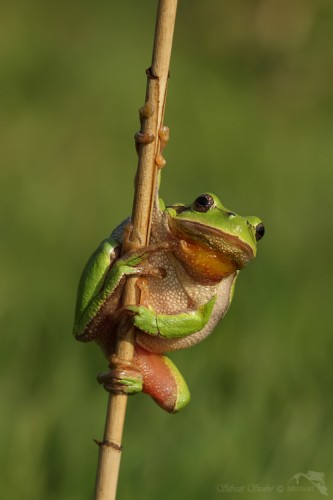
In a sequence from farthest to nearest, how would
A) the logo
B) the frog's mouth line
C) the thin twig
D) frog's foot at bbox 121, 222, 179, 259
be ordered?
the logo
the frog's mouth line
frog's foot at bbox 121, 222, 179, 259
the thin twig

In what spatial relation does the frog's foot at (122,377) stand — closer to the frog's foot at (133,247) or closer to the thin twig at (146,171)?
the thin twig at (146,171)

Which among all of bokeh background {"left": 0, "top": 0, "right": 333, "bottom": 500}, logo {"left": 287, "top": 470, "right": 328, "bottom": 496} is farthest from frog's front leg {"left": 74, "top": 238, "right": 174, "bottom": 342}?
logo {"left": 287, "top": 470, "right": 328, "bottom": 496}

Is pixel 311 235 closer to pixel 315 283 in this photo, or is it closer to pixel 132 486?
pixel 315 283

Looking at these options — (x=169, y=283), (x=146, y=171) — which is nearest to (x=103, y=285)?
(x=169, y=283)

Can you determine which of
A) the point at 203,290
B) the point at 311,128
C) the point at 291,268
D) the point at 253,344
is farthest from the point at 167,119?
the point at 203,290

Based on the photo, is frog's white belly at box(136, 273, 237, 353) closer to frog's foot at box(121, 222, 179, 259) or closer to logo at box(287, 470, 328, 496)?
frog's foot at box(121, 222, 179, 259)

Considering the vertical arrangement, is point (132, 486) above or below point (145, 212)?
below
